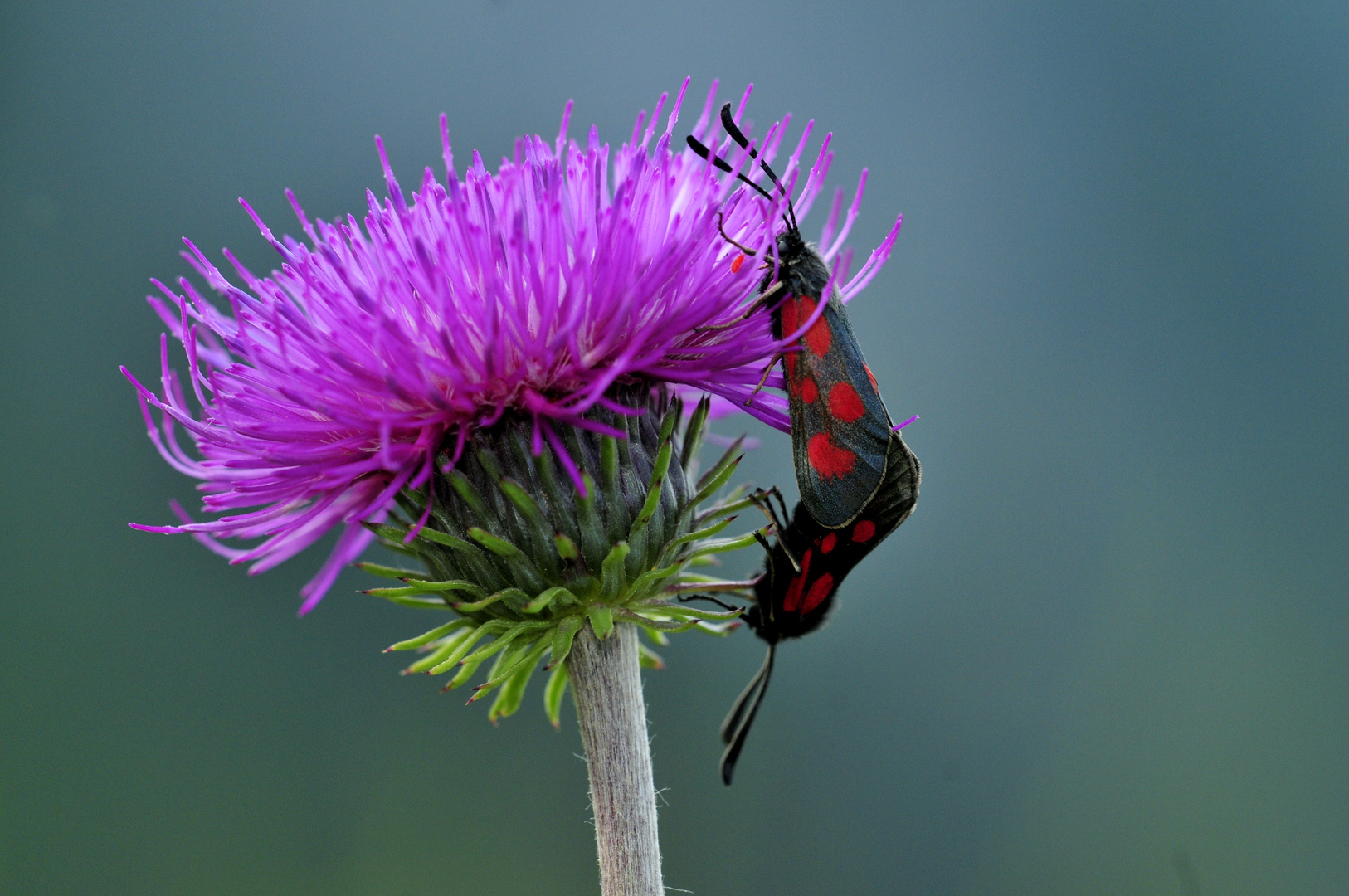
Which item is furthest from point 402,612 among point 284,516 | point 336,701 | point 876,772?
point 284,516

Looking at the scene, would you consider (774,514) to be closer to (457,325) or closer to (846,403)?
(846,403)

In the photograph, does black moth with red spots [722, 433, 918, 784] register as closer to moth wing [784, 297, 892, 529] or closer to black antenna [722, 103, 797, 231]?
moth wing [784, 297, 892, 529]

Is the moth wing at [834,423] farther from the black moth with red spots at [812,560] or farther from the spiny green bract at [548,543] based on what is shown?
the spiny green bract at [548,543]

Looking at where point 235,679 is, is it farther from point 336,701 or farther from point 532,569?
point 532,569

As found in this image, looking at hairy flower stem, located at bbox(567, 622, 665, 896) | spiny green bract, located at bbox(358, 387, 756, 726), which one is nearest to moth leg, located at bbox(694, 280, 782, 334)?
spiny green bract, located at bbox(358, 387, 756, 726)

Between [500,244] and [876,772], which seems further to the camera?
[876,772]
